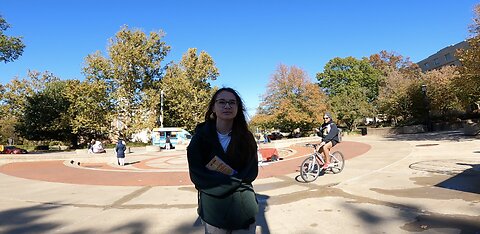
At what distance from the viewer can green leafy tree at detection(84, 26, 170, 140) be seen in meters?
44.2

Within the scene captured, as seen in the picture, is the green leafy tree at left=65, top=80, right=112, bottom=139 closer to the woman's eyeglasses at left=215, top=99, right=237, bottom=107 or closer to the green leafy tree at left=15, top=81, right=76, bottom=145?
the green leafy tree at left=15, top=81, right=76, bottom=145

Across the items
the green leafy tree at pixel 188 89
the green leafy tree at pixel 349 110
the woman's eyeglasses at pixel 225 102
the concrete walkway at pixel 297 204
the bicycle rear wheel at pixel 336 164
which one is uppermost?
the green leafy tree at pixel 188 89

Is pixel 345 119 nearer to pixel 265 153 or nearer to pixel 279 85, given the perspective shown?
pixel 279 85

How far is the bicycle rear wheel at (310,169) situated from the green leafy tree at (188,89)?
36.3 m

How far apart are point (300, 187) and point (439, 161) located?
5.76 meters

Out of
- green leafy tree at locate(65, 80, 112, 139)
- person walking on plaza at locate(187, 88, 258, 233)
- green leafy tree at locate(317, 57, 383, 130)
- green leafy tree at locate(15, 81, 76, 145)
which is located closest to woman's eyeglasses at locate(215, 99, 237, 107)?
person walking on plaza at locate(187, 88, 258, 233)

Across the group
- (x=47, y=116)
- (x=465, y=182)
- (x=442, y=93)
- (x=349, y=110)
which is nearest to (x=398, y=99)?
(x=442, y=93)

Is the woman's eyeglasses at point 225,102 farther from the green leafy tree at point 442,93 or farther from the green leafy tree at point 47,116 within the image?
the green leafy tree at point 47,116

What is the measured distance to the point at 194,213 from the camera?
6.26 m

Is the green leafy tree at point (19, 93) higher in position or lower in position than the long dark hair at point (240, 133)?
higher

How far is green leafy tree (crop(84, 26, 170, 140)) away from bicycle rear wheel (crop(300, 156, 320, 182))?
3711 centimetres

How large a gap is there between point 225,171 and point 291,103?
3960 centimetres

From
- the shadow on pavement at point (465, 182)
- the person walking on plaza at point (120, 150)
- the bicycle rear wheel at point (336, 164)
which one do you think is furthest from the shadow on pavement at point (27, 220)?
the person walking on plaza at point (120, 150)

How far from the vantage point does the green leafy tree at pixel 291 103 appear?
1602 inches
